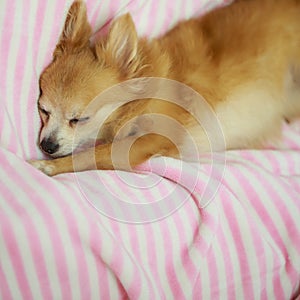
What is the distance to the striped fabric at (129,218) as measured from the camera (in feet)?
4.18

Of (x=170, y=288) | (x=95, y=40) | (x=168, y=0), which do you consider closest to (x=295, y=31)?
(x=168, y=0)

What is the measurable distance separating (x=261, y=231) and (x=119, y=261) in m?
0.44

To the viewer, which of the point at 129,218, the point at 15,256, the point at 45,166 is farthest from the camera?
the point at 45,166

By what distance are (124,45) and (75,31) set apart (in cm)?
16

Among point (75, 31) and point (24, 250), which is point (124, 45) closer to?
point (75, 31)

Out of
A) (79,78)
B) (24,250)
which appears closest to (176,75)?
(79,78)

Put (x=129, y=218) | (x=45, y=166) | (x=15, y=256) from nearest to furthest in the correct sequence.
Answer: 1. (x=15, y=256)
2. (x=129, y=218)
3. (x=45, y=166)

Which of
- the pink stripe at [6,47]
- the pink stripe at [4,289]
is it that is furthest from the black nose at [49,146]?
the pink stripe at [4,289]

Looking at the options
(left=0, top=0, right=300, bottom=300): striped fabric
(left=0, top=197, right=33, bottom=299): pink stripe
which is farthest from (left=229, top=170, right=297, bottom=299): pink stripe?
(left=0, top=197, right=33, bottom=299): pink stripe

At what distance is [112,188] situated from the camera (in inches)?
56.0

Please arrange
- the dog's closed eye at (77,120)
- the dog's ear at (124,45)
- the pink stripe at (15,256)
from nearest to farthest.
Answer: the pink stripe at (15,256)
the dog's ear at (124,45)
the dog's closed eye at (77,120)

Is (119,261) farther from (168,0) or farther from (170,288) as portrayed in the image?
(168,0)

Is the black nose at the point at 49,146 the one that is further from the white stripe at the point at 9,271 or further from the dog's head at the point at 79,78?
the white stripe at the point at 9,271

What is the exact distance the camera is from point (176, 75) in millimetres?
1550
